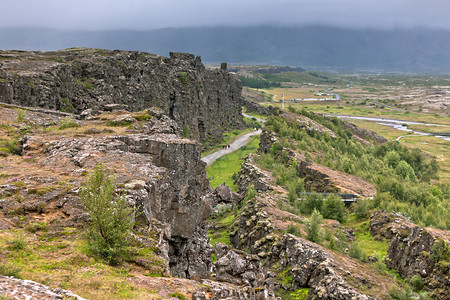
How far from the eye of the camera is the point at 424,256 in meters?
33.5

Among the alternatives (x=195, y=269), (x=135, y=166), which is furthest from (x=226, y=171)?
(x=135, y=166)

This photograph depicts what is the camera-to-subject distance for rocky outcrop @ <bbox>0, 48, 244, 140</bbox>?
58594mm

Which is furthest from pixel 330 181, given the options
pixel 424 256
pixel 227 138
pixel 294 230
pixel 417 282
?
pixel 227 138

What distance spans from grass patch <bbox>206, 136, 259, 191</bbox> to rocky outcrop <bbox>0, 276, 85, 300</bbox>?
6662 cm

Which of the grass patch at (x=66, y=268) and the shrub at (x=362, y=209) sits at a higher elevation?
the grass patch at (x=66, y=268)

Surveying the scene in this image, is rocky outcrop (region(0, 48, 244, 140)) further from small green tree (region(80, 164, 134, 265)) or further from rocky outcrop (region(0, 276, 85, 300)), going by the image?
rocky outcrop (region(0, 276, 85, 300))

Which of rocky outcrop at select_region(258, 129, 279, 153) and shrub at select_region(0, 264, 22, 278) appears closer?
shrub at select_region(0, 264, 22, 278)

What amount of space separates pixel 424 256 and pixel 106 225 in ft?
94.5

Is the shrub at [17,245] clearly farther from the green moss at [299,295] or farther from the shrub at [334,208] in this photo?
the shrub at [334,208]

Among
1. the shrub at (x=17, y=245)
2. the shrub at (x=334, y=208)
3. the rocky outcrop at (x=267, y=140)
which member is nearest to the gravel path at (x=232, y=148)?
the rocky outcrop at (x=267, y=140)

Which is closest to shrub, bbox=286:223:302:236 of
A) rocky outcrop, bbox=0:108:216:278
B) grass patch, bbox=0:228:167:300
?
rocky outcrop, bbox=0:108:216:278

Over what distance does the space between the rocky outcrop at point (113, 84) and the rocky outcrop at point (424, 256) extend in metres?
42.3

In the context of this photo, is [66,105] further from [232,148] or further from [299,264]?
[232,148]

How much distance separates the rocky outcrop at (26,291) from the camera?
1319 cm
